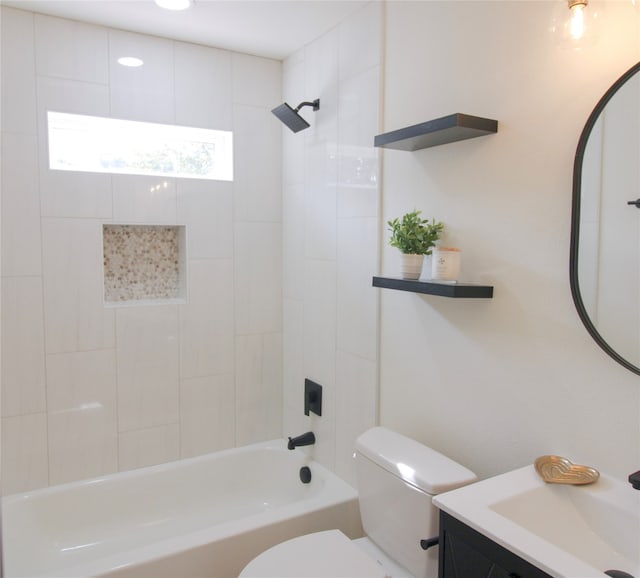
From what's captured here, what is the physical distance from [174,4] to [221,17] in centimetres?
22

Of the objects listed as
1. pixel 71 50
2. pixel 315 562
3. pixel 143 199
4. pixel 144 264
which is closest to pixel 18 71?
pixel 71 50

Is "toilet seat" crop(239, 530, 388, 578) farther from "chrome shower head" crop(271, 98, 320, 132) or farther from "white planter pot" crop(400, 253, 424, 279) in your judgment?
"chrome shower head" crop(271, 98, 320, 132)

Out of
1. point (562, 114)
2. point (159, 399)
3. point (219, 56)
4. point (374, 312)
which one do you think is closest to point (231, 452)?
point (159, 399)

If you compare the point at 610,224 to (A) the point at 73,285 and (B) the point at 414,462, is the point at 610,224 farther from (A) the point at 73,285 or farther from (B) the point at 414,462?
(A) the point at 73,285

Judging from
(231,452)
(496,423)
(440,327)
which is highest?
(440,327)

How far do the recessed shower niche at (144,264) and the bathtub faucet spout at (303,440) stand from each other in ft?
3.05

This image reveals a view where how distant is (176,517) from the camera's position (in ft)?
8.80

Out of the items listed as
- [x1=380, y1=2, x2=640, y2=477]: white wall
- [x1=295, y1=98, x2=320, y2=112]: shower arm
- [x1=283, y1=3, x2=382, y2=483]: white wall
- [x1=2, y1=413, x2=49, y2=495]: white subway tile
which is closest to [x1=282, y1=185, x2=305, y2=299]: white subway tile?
[x1=283, y1=3, x2=382, y2=483]: white wall

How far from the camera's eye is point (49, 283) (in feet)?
7.97

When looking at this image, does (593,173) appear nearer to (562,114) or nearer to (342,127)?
(562,114)

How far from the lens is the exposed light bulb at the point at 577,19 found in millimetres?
1348

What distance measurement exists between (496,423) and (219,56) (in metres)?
2.25

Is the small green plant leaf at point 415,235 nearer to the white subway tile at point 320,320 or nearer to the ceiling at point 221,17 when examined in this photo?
the white subway tile at point 320,320

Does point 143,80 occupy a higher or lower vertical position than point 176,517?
higher
